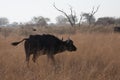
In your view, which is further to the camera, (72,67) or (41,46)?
(41,46)

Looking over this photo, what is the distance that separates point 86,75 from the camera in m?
7.71

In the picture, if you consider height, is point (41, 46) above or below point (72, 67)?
above

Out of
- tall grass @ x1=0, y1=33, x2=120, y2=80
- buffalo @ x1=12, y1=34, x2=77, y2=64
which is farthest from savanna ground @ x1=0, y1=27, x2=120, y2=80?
buffalo @ x1=12, y1=34, x2=77, y2=64

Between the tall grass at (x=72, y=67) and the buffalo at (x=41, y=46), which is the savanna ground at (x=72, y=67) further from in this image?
the buffalo at (x=41, y=46)

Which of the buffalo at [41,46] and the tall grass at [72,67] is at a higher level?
the buffalo at [41,46]

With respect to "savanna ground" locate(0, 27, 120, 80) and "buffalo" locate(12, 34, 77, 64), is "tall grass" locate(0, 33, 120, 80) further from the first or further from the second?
"buffalo" locate(12, 34, 77, 64)

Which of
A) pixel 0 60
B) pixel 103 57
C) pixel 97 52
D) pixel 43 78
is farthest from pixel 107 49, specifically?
pixel 43 78

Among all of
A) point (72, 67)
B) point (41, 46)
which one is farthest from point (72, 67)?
point (41, 46)

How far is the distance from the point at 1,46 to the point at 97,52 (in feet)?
17.2

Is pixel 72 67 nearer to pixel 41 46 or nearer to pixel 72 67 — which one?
pixel 72 67

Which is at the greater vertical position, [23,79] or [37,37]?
[37,37]

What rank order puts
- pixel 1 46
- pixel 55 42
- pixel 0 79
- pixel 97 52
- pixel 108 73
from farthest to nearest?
pixel 1 46
pixel 97 52
pixel 55 42
pixel 108 73
pixel 0 79

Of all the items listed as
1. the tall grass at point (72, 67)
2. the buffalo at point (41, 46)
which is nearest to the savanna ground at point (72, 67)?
the tall grass at point (72, 67)

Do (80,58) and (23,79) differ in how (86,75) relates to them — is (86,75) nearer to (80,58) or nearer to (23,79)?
(23,79)
